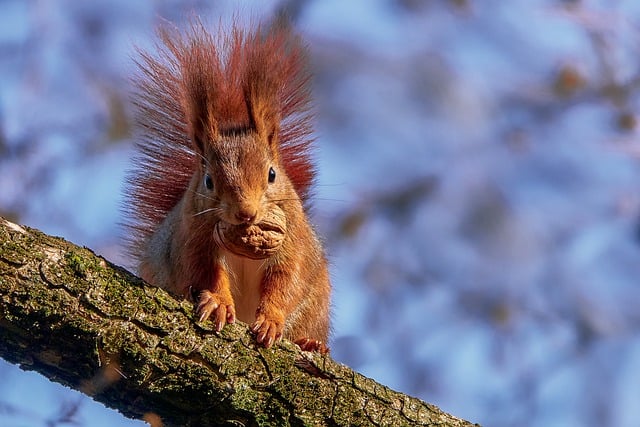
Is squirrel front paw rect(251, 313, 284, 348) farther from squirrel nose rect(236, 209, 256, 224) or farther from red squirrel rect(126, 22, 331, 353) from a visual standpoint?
squirrel nose rect(236, 209, 256, 224)

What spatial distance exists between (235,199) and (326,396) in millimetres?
668

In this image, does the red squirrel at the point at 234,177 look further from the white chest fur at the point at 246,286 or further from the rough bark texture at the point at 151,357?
the rough bark texture at the point at 151,357

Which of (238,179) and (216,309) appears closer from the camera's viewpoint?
(216,309)

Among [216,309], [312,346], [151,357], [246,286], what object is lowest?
[151,357]

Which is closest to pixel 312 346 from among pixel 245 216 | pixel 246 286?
pixel 246 286

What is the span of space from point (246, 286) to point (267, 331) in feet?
1.92

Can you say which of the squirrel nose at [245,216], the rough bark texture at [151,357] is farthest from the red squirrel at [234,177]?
Result: the rough bark texture at [151,357]

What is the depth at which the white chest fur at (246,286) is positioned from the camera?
2850 millimetres

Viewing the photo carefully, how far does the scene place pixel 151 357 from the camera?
2.00m

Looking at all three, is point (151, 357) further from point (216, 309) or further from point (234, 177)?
point (234, 177)

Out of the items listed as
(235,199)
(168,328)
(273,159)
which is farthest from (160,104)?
(168,328)

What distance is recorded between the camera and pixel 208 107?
9.11 ft

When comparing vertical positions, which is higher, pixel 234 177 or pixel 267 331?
pixel 234 177

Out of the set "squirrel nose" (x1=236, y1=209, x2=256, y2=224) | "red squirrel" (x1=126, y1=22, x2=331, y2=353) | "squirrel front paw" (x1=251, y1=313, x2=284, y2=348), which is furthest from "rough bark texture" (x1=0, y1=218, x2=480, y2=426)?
"squirrel nose" (x1=236, y1=209, x2=256, y2=224)
